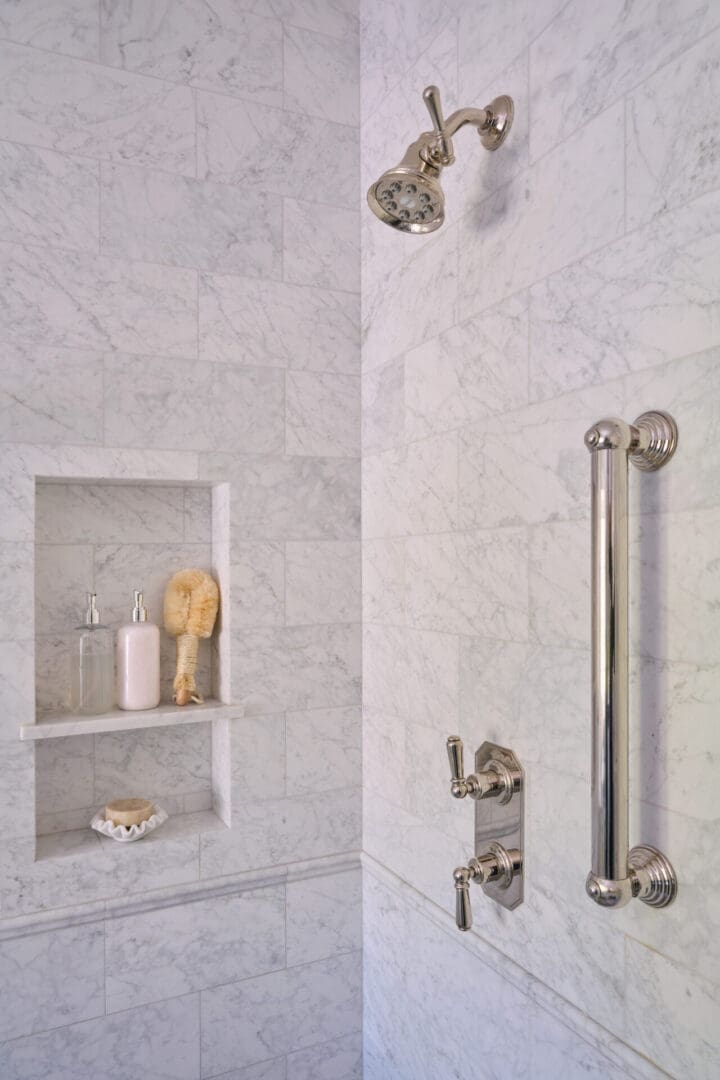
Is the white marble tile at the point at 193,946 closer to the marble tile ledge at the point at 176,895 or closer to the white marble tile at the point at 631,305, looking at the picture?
the marble tile ledge at the point at 176,895

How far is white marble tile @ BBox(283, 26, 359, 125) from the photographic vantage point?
1686 millimetres

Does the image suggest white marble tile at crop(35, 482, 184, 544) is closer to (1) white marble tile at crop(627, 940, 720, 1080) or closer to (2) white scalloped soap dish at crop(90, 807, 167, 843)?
(2) white scalloped soap dish at crop(90, 807, 167, 843)

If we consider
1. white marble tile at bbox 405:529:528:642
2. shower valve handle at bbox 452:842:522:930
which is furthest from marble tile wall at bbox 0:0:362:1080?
shower valve handle at bbox 452:842:522:930

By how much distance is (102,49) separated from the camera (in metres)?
1.52

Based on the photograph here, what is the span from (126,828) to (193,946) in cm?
29

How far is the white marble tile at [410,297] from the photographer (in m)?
1.42

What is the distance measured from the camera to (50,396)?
148 centimetres

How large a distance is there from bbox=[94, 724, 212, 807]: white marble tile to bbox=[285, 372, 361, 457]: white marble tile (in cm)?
67

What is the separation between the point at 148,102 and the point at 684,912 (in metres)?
1.67

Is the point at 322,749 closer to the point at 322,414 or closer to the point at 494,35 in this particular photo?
the point at 322,414

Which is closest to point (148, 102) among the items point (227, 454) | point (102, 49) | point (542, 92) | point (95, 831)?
point (102, 49)

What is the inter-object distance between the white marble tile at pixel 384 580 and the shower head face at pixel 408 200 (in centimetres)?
60

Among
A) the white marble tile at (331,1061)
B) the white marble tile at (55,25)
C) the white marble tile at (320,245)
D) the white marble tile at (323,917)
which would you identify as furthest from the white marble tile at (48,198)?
the white marble tile at (331,1061)

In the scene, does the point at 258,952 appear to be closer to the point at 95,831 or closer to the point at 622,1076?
the point at 95,831
